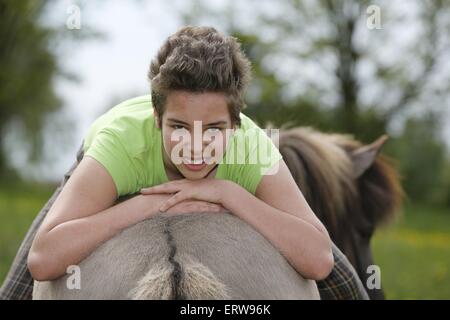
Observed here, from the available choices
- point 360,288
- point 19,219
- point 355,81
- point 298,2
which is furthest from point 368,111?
point 360,288

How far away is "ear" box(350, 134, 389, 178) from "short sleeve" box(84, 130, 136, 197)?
2058 mm

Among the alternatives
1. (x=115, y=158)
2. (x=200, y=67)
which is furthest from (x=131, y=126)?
(x=200, y=67)

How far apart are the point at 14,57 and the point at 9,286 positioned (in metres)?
18.6

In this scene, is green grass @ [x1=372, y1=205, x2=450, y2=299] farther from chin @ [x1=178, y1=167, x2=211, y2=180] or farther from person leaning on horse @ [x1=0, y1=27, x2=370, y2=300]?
chin @ [x1=178, y1=167, x2=211, y2=180]

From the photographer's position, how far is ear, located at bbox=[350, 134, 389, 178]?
4.20 metres

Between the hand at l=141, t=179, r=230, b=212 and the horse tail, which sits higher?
the hand at l=141, t=179, r=230, b=212

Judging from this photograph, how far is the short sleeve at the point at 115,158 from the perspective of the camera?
7.76 feet
